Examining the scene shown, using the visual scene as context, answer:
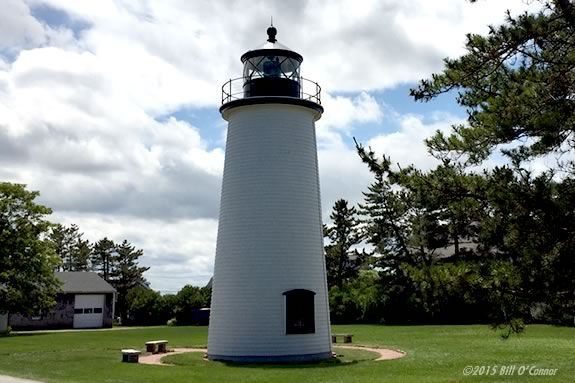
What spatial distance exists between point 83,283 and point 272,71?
33778mm

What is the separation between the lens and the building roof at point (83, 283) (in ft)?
152

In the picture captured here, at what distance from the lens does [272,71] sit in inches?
806

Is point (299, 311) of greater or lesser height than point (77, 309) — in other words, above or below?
below

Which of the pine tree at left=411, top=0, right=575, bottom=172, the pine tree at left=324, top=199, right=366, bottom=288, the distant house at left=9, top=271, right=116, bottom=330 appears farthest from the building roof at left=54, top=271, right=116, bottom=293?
the pine tree at left=411, top=0, right=575, bottom=172

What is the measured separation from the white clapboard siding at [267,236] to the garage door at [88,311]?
2949cm

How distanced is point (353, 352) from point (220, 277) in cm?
556

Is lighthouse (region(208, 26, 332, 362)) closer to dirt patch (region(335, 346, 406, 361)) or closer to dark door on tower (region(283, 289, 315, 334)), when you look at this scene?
dark door on tower (region(283, 289, 315, 334))

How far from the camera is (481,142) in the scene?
35.1 ft

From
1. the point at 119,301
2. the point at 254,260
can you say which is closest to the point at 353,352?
the point at 254,260

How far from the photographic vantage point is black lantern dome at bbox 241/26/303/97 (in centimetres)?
2027

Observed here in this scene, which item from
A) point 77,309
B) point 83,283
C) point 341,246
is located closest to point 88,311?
point 77,309

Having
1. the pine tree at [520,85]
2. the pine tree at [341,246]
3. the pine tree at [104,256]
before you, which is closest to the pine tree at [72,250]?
the pine tree at [104,256]

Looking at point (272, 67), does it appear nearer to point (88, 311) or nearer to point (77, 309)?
point (77, 309)

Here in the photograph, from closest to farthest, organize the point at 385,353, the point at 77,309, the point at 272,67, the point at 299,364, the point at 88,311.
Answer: the point at 299,364 → the point at 272,67 → the point at 385,353 → the point at 77,309 → the point at 88,311
